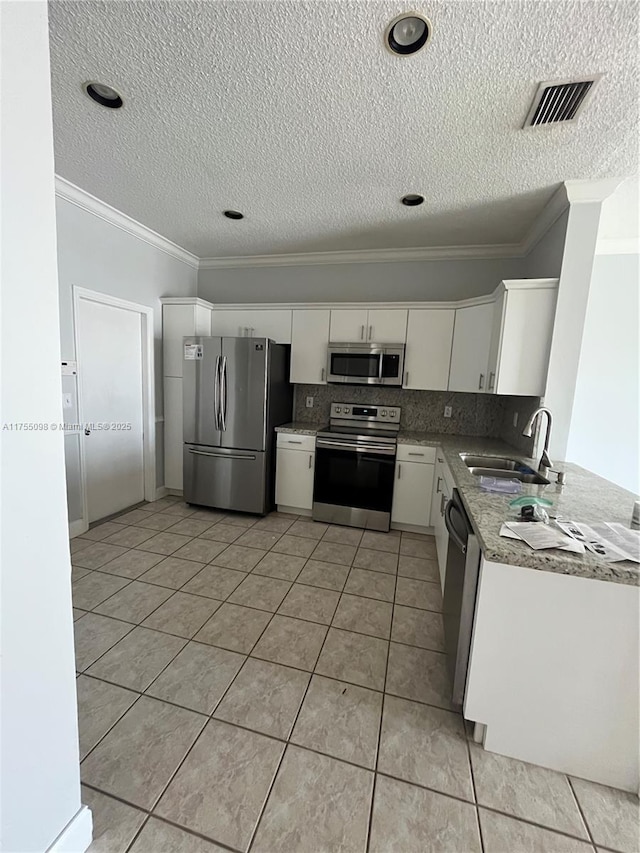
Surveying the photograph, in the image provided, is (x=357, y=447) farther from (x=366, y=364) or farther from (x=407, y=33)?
(x=407, y=33)

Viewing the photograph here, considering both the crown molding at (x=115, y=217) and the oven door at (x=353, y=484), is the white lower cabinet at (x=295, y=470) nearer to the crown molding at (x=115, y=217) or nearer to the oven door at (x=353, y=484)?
the oven door at (x=353, y=484)

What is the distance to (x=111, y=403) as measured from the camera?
3301mm

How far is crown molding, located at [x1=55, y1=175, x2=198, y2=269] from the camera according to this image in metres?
2.64

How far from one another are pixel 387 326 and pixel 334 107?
6.35 ft

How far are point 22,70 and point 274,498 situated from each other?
3.29m

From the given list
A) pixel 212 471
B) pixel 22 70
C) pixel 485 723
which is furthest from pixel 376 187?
pixel 485 723

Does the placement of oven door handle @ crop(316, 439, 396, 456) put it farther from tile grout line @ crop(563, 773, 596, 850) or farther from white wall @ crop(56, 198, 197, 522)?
tile grout line @ crop(563, 773, 596, 850)

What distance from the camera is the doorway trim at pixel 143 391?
2918 mm

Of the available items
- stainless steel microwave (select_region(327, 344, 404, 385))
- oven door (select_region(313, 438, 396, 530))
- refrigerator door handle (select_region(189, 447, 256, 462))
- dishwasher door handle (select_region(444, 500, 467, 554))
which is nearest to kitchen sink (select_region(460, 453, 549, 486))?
dishwasher door handle (select_region(444, 500, 467, 554))

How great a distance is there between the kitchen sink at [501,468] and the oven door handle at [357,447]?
707 millimetres

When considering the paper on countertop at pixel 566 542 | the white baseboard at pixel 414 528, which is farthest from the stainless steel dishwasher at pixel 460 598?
the white baseboard at pixel 414 528

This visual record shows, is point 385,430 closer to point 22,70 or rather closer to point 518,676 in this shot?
point 518,676

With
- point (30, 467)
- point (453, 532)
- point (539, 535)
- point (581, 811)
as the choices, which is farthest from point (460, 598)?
point (30, 467)

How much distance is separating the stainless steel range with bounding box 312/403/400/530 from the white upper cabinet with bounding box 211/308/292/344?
3.86 feet
